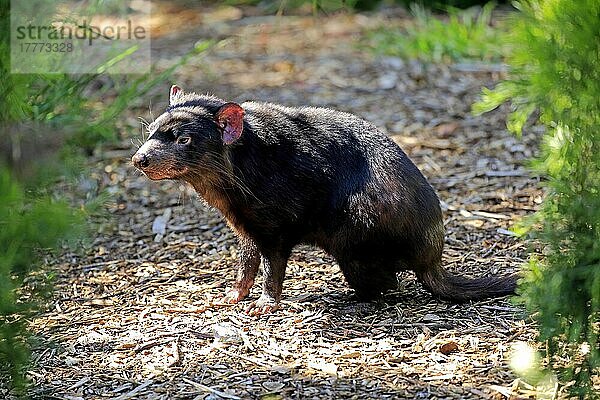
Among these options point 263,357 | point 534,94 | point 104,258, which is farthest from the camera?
point 104,258

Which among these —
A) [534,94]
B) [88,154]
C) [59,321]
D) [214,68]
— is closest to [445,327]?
[534,94]

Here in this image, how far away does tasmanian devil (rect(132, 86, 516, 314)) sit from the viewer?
466 centimetres

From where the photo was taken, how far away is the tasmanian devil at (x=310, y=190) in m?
4.66

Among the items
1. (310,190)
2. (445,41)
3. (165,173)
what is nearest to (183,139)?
(165,173)

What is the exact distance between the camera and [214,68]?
883 centimetres

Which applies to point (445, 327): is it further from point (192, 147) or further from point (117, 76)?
point (117, 76)

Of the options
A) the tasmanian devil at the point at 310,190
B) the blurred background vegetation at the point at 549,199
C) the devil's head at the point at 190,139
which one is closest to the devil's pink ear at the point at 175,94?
the tasmanian devil at the point at 310,190

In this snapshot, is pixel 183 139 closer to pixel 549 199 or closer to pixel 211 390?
pixel 211 390

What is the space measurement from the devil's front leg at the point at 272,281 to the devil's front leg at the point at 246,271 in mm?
144

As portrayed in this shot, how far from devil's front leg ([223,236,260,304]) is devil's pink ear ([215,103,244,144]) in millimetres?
582

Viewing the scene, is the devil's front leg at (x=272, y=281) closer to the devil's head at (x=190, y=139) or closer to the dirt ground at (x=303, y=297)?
the dirt ground at (x=303, y=297)

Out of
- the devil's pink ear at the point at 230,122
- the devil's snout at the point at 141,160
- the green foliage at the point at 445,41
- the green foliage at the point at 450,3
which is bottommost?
the devil's snout at the point at 141,160

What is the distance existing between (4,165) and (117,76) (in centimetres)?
Answer: 385

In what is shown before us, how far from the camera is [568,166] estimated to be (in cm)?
355
